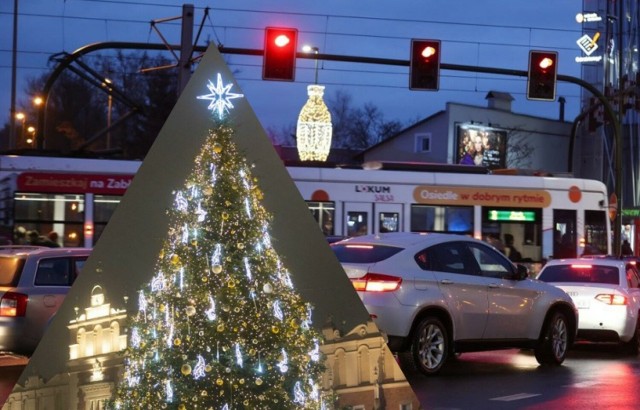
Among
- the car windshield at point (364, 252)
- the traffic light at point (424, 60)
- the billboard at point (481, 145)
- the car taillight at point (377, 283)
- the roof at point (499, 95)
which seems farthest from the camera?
the roof at point (499, 95)

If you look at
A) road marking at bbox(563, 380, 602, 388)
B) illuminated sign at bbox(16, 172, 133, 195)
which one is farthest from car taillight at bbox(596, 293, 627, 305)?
illuminated sign at bbox(16, 172, 133, 195)

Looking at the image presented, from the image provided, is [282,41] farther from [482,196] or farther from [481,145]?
[481,145]

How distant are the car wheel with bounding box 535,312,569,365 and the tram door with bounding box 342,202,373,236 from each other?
36.4 ft

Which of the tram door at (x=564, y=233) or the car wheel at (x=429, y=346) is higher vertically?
the tram door at (x=564, y=233)

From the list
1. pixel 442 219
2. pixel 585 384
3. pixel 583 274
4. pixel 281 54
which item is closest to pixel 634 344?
pixel 583 274

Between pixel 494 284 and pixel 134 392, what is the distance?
30.6 feet

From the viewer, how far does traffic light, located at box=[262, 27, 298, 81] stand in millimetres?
23156

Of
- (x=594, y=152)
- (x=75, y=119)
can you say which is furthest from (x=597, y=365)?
(x=75, y=119)

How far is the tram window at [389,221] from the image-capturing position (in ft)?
88.0

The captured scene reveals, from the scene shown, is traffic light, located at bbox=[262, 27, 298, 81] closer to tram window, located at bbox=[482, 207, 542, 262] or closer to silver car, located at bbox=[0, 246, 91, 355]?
tram window, located at bbox=[482, 207, 542, 262]

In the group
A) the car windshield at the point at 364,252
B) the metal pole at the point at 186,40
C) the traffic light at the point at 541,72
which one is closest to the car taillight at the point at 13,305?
the car windshield at the point at 364,252

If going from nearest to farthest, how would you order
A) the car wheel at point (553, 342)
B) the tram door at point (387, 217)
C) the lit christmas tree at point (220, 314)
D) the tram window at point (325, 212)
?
the lit christmas tree at point (220, 314) < the car wheel at point (553, 342) < the tram window at point (325, 212) < the tram door at point (387, 217)

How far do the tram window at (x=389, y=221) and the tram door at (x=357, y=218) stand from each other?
27cm

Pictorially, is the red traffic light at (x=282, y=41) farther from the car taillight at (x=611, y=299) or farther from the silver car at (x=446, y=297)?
the silver car at (x=446, y=297)
